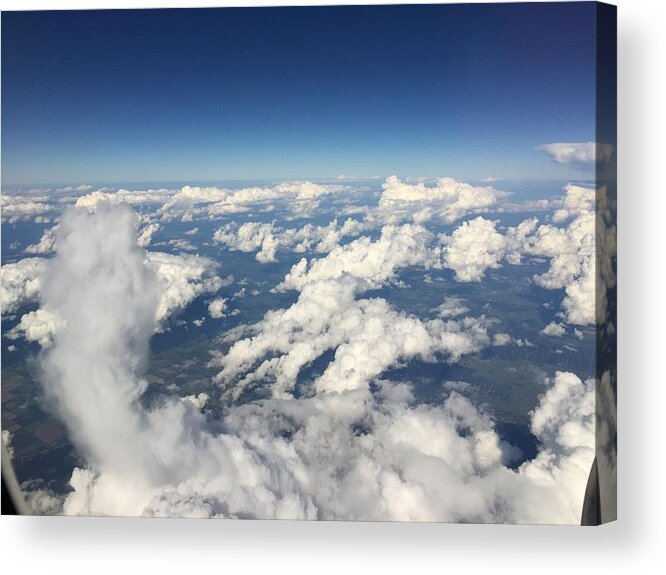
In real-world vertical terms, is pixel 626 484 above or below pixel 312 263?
below

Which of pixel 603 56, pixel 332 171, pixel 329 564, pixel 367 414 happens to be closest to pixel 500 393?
pixel 367 414

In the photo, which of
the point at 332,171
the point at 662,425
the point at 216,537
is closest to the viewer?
A: the point at 662,425

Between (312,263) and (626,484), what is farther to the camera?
(312,263)

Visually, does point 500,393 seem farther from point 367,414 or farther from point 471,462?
point 367,414
